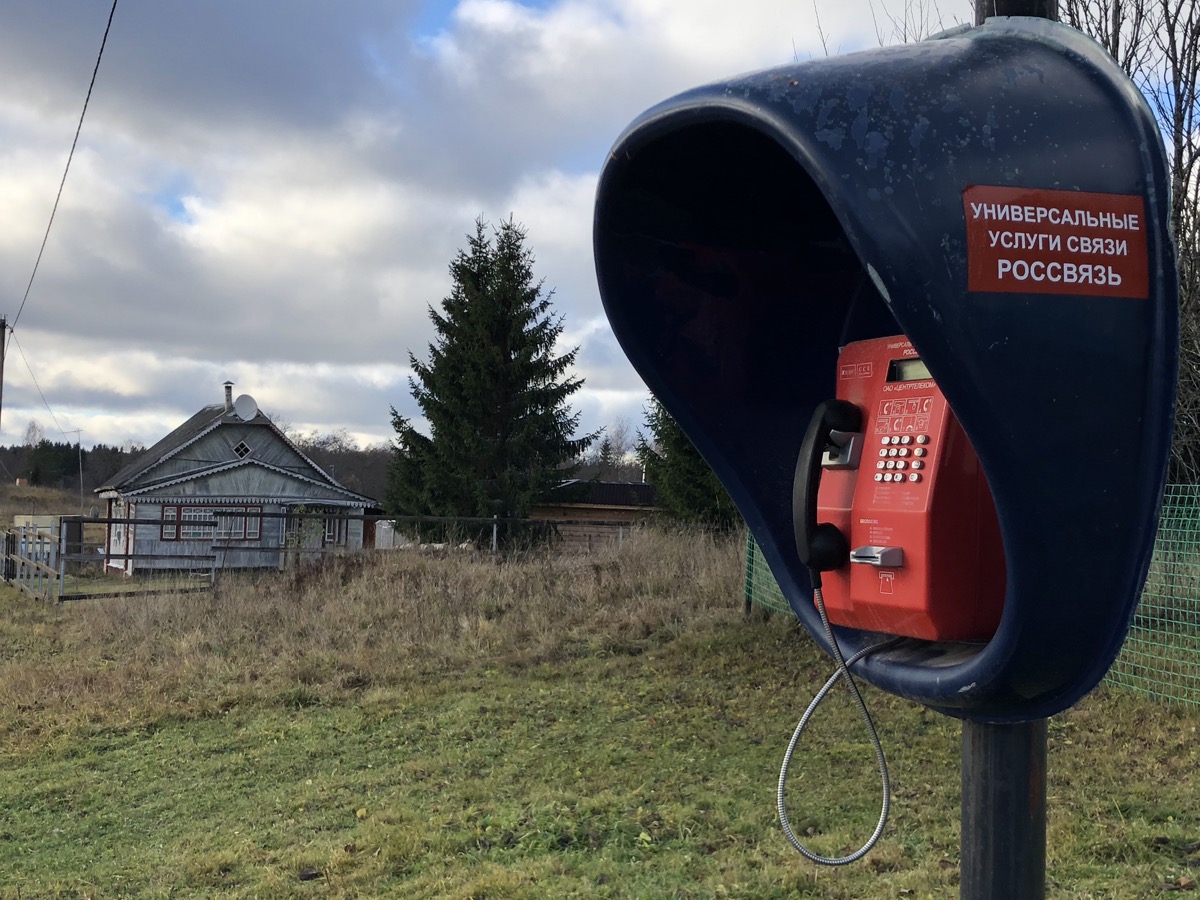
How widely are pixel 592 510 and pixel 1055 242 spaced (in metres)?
33.3

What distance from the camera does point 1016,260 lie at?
1.49 m

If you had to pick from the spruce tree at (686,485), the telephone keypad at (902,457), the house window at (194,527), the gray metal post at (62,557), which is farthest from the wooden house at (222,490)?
the telephone keypad at (902,457)

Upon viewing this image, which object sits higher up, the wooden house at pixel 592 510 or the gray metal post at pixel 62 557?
the wooden house at pixel 592 510

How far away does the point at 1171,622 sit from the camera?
6.13m

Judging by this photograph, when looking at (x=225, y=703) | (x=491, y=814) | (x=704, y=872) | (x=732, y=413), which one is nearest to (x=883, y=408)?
(x=732, y=413)

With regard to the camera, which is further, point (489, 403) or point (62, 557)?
point (489, 403)

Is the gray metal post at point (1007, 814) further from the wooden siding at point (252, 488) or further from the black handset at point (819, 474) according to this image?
the wooden siding at point (252, 488)

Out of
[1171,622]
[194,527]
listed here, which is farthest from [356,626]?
[194,527]

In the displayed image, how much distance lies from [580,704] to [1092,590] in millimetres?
5999

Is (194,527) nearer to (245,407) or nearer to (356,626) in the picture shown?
(245,407)

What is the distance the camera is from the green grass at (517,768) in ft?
14.0

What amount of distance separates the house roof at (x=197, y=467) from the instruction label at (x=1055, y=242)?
31364 mm

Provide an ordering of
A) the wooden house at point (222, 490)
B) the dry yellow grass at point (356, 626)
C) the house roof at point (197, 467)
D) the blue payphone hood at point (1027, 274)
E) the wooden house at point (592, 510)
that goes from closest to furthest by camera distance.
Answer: the blue payphone hood at point (1027, 274), the dry yellow grass at point (356, 626), the wooden house at point (592, 510), the wooden house at point (222, 490), the house roof at point (197, 467)

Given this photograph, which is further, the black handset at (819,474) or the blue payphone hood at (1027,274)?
the black handset at (819,474)
